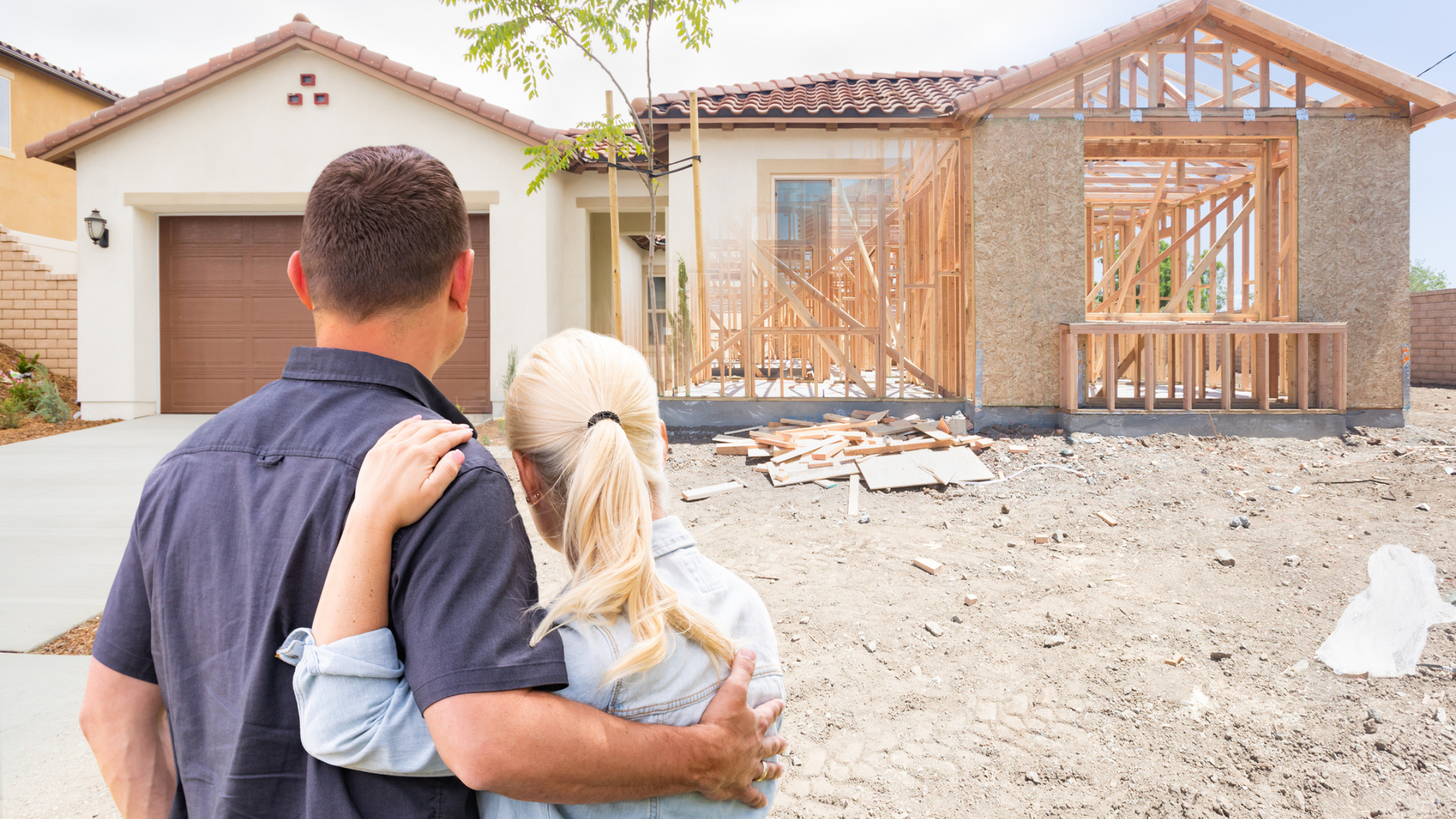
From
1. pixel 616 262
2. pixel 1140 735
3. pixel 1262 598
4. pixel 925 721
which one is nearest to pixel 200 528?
pixel 925 721

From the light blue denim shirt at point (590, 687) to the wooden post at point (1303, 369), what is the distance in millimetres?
9270

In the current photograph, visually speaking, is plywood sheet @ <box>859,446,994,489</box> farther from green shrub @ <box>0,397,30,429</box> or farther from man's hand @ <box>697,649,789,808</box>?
green shrub @ <box>0,397,30,429</box>

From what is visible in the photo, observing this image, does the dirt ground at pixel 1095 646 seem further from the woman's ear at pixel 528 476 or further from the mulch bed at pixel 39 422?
the mulch bed at pixel 39 422

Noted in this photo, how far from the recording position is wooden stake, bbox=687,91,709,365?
929 cm

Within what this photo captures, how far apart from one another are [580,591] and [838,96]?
412 inches

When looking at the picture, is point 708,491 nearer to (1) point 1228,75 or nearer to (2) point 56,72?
(1) point 1228,75

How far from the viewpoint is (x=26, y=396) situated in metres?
11.0

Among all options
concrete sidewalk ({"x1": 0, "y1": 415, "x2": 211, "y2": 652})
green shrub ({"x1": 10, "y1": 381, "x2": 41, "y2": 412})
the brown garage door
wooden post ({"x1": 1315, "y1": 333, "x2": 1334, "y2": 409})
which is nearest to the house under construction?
wooden post ({"x1": 1315, "y1": 333, "x2": 1334, "y2": 409})

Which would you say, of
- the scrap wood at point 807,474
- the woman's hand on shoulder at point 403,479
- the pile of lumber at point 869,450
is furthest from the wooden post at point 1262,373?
the woman's hand on shoulder at point 403,479

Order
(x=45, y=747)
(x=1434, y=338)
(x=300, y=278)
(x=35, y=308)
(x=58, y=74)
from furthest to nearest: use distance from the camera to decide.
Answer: (x=58, y=74)
(x=1434, y=338)
(x=35, y=308)
(x=45, y=747)
(x=300, y=278)

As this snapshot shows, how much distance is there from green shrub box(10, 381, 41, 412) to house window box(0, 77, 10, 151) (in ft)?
28.4

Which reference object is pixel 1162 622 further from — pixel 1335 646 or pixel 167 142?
pixel 167 142

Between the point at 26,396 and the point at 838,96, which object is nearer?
the point at 838,96

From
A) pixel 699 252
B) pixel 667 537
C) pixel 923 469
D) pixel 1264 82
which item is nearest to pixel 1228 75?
pixel 1264 82
